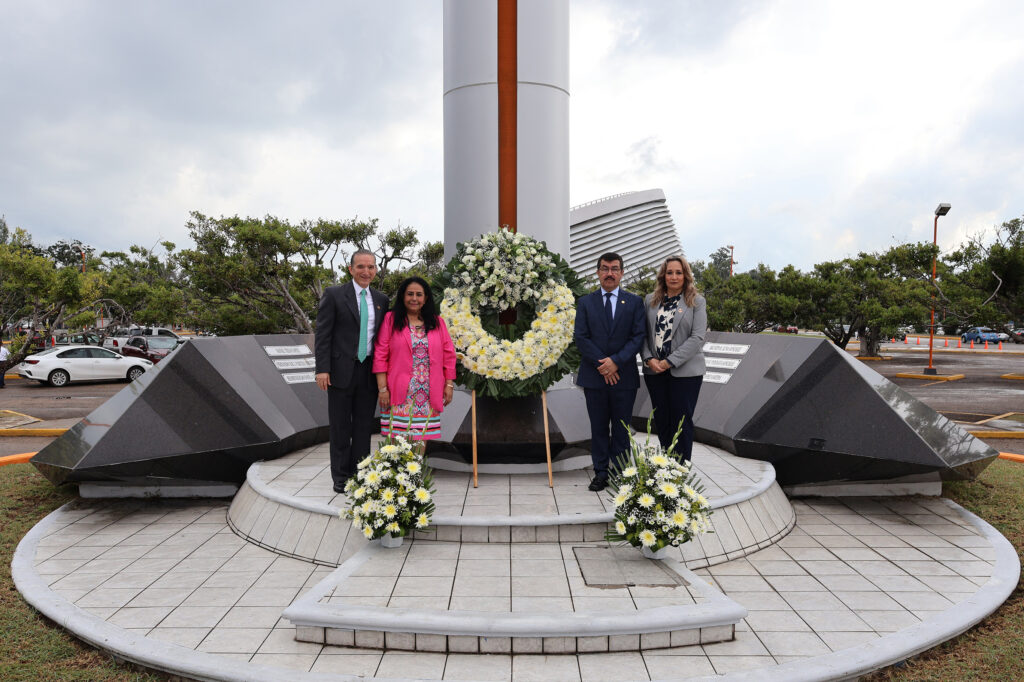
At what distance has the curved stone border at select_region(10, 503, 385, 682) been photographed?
318 cm

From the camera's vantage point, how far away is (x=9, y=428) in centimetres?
1045

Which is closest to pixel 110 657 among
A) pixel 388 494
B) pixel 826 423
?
pixel 388 494

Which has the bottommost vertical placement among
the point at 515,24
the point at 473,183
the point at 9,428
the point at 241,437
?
the point at 9,428

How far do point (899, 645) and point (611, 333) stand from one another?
107 inches

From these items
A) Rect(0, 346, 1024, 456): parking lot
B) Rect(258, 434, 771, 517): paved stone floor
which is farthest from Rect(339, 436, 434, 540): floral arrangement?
Rect(0, 346, 1024, 456): parking lot

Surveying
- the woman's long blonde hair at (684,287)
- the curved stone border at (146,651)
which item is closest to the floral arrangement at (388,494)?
the curved stone border at (146,651)

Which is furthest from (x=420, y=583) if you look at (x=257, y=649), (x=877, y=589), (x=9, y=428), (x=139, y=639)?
(x=9, y=428)

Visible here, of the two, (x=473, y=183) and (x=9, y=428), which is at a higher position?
(x=473, y=183)

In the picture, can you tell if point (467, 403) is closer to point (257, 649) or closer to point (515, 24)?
point (257, 649)

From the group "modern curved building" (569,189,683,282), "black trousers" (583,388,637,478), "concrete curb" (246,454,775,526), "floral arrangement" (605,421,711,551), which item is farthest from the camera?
"modern curved building" (569,189,683,282)

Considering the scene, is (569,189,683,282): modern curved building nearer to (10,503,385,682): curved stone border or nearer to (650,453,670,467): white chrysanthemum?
(650,453,670,467): white chrysanthemum

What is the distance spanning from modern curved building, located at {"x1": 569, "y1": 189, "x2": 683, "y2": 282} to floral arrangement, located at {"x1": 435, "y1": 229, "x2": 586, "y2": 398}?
43518 millimetres

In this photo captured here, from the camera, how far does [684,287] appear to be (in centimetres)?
504

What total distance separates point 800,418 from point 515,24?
5134 millimetres
